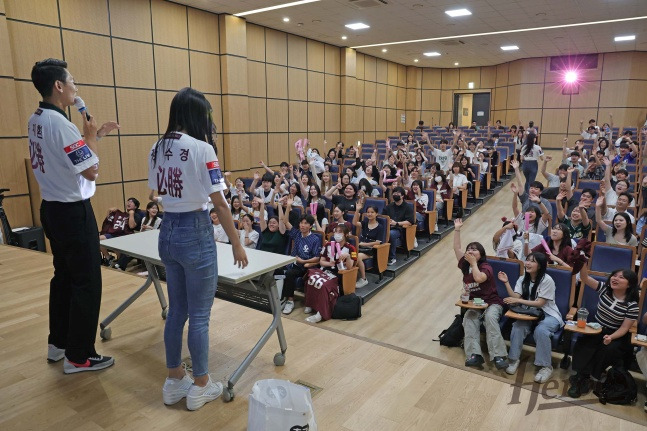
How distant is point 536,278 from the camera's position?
151 inches

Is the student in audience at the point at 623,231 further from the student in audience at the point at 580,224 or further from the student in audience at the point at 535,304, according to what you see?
the student in audience at the point at 535,304

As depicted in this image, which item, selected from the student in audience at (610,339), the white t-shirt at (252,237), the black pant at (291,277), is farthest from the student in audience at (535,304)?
the white t-shirt at (252,237)

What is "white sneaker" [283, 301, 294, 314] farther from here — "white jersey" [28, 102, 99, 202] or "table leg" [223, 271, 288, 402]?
"white jersey" [28, 102, 99, 202]

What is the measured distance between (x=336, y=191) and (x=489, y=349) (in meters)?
4.64

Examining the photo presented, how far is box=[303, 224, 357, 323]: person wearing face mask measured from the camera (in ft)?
16.6

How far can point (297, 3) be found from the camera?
369 inches

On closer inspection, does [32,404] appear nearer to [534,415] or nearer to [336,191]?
[534,415]

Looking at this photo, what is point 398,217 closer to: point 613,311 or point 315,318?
point 315,318

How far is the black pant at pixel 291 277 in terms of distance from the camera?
543 cm

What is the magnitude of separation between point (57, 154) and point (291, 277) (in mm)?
3569

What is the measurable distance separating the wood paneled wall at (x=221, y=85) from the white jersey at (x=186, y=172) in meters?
6.15

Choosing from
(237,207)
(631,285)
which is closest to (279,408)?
(631,285)

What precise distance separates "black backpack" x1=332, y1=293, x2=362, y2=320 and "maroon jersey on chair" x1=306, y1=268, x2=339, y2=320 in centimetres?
6

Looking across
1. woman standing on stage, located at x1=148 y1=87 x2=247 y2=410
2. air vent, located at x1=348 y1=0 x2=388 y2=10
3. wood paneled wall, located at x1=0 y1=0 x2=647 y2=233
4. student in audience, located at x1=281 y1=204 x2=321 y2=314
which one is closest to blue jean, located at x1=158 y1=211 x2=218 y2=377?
woman standing on stage, located at x1=148 y1=87 x2=247 y2=410
